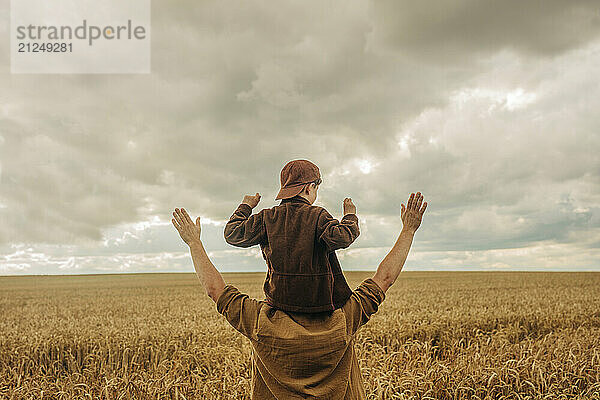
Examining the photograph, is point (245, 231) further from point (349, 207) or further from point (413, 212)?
point (413, 212)

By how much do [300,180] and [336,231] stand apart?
1.71ft

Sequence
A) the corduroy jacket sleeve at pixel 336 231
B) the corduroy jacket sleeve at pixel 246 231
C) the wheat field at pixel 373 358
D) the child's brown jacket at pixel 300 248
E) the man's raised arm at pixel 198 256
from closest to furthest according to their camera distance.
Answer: the corduroy jacket sleeve at pixel 336 231 → the child's brown jacket at pixel 300 248 → the corduroy jacket sleeve at pixel 246 231 → the man's raised arm at pixel 198 256 → the wheat field at pixel 373 358

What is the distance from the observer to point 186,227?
11.3 ft

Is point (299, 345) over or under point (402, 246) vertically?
under

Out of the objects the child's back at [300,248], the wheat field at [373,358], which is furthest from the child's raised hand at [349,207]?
the wheat field at [373,358]

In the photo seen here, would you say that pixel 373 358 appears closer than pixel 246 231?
No

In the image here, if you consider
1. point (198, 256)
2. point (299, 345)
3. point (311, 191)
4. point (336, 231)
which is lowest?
point (299, 345)

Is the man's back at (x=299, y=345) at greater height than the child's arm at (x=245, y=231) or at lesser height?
lesser

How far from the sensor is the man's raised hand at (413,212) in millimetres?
3525

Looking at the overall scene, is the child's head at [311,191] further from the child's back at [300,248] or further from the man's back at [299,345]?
the man's back at [299,345]

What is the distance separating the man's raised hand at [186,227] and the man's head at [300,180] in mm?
728

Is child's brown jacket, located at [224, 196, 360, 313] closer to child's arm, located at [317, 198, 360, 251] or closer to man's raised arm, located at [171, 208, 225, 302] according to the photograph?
child's arm, located at [317, 198, 360, 251]

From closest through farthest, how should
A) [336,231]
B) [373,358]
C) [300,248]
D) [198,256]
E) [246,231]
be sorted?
1. [336,231]
2. [300,248]
3. [246,231]
4. [198,256]
5. [373,358]

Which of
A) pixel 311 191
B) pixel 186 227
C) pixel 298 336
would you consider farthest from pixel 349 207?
pixel 186 227
